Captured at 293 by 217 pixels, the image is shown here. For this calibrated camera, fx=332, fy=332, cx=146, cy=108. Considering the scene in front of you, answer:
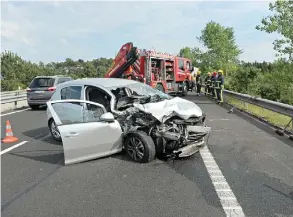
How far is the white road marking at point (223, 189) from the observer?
3.93 m

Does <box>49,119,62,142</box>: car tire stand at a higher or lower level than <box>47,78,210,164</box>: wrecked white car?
lower

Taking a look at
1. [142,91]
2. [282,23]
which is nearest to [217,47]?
[282,23]

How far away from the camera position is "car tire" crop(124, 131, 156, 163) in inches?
237

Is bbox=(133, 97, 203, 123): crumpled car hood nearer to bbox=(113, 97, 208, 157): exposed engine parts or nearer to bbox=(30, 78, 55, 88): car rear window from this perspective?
bbox=(113, 97, 208, 157): exposed engine parts

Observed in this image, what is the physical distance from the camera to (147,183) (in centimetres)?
500

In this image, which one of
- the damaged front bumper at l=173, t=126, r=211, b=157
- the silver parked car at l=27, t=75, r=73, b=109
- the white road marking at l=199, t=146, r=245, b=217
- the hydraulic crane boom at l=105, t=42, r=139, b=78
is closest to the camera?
the white road marking at l=199, t=146, r=245, b=217

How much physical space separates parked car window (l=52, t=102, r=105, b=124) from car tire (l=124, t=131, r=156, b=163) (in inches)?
29.5

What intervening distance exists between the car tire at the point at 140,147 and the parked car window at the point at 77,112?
75 cm

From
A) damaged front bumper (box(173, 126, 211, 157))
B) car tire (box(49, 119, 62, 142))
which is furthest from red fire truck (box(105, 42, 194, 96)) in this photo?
damaged front bumper (box(173, 126, 211, 157))

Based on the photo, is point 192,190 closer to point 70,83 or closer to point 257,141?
Result: point 257,141

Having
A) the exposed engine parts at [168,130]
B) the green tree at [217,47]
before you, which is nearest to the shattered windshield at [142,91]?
the exposed engine parts at [168,130]

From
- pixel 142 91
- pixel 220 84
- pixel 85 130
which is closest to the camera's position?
pixel 85 130

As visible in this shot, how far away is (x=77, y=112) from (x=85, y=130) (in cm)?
48

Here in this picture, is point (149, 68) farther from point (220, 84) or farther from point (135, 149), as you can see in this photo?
point (135, 149)
